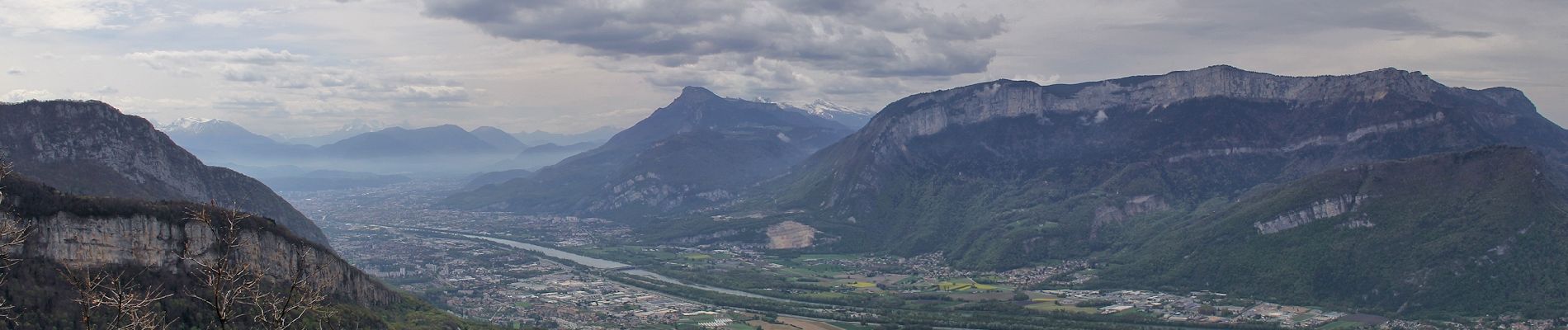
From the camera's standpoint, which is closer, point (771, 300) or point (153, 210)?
point (153, 210)

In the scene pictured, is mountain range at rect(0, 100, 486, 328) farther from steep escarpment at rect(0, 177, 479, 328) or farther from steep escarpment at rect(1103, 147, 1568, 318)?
steep escarpment at rect(1103, 147, 1568, 318)

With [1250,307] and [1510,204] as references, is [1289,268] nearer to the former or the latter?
[1250,307]

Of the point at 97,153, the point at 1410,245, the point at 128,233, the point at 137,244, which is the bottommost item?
the point at 1410,245

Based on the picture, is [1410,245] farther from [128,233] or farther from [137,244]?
[128,233]

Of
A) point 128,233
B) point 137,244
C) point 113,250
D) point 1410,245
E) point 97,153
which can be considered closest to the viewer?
point 113,250

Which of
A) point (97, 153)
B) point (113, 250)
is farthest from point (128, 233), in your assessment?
point (97, 153)

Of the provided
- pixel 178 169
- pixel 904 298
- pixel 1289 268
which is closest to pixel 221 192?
pixel 178 169

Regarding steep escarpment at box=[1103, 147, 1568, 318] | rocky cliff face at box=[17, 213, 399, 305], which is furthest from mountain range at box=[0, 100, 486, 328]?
steep escarpment at box=[1103, 147, 1568, 318]

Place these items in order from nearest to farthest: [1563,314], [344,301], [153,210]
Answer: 1. [153,210]
2. [344,301]
3. [1563,314]

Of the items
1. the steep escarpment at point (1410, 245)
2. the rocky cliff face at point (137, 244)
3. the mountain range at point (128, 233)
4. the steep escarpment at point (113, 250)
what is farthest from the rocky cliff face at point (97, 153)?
the steep escarpment at point (1410, 245)
